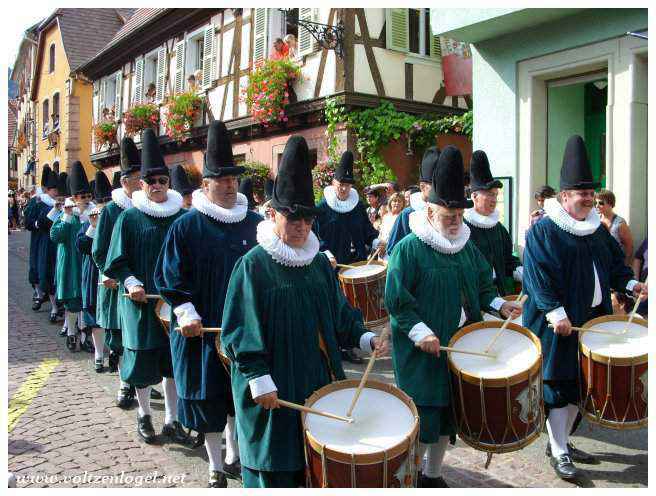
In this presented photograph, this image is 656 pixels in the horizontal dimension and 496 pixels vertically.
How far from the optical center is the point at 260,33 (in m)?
15.4

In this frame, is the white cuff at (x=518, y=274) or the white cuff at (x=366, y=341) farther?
the white cuff at (x=518, y=274)

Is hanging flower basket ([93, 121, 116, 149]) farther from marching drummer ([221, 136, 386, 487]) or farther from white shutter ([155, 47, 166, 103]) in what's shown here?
marching drummer ([221, 136, 386, 487])

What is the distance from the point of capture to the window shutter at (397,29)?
1370 cm

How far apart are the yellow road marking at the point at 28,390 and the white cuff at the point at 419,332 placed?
3515 mm

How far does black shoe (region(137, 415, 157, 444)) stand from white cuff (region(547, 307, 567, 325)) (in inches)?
120

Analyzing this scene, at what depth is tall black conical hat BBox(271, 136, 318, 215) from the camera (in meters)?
3.44

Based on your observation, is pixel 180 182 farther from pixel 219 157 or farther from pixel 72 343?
pixel 219 157

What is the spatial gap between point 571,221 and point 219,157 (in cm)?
240

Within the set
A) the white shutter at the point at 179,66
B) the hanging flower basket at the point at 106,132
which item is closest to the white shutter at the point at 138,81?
the hanging flower basket at the point at 106,132

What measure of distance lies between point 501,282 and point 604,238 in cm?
A: 119

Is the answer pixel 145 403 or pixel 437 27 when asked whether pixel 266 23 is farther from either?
→ pixel 145 403

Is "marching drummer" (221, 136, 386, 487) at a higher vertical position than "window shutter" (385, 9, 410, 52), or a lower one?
lower

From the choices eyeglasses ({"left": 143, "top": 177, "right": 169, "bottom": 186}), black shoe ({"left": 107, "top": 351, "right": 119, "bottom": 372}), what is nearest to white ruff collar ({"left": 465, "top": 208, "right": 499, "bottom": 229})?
eyeglasses ({"left": 143, "top": 177, "right": 169, "bottom": 186})

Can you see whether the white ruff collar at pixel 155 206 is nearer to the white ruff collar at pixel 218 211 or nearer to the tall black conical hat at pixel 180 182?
the white ruff collar at pixel 218 211
